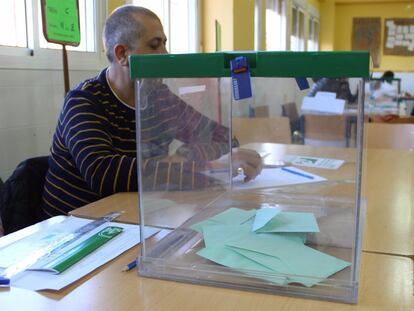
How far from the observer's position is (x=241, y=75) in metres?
0.68

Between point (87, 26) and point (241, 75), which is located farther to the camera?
point (87, 26)

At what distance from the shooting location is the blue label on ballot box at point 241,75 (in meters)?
0.67

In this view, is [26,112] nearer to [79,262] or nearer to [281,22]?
[79,262]

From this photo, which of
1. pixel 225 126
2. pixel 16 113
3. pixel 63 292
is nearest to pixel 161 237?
pixel 63 292

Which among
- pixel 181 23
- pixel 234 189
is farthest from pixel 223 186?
pixel 181 23

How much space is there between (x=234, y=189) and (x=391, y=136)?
5.17 ft

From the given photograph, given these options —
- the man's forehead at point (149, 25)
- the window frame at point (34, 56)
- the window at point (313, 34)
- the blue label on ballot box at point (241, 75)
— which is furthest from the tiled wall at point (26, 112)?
the window at point (313, 34)

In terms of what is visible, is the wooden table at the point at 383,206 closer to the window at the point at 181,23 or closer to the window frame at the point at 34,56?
the window frame at the point at 34,56

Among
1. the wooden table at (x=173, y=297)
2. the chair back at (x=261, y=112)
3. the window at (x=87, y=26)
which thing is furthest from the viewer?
the window at (x=87, y=26)

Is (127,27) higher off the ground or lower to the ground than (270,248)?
higher

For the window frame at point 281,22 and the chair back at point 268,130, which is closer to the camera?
the chair back at point 268,130

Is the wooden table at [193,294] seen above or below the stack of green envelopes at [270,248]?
below

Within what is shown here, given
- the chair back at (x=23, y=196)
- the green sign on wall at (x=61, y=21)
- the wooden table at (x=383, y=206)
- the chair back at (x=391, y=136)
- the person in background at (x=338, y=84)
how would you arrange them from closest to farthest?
1. the person in background at (x=338, y=84)
2. the wooden table at (x=383, y=206)
3. the chair back at (x=23, y=196)
4. the green sign on wall at (x=61, y=21)
5. the chair back at (x=391, y=136)

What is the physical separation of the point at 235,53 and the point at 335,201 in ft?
2.00
